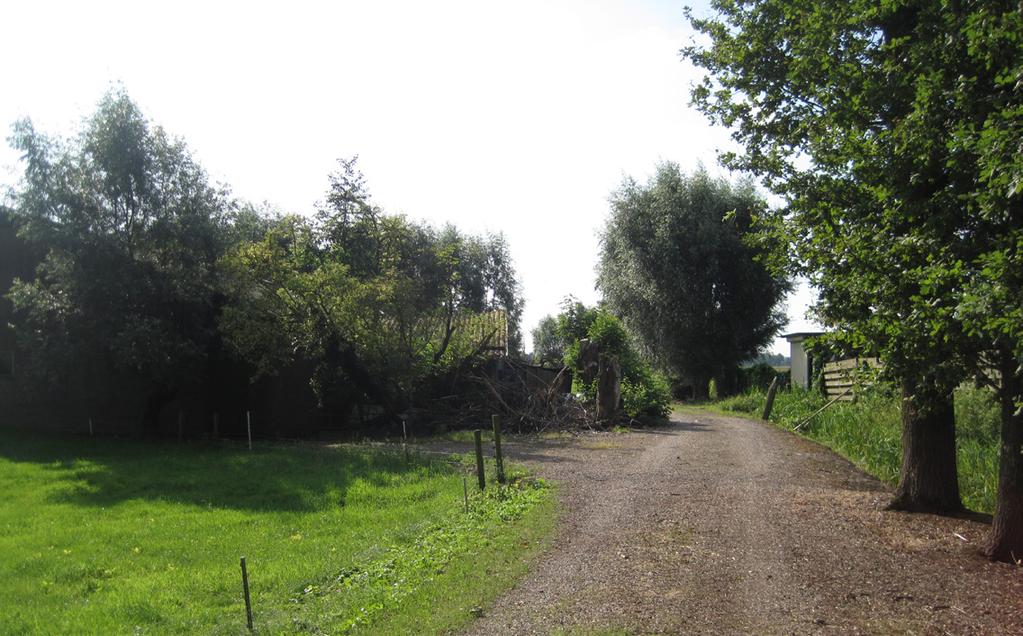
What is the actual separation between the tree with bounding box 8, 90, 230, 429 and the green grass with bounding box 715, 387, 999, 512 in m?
16.3

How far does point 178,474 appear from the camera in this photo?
1602 cm

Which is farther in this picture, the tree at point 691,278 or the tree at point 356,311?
the tree at point 691,278

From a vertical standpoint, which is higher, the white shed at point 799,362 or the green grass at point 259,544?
the white shed at point 799,362

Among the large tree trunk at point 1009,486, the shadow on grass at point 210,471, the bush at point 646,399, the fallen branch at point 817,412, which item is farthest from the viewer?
the bush at point 646,399

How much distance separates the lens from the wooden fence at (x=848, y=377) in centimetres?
A: 847

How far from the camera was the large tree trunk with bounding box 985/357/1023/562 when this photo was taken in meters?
7.71

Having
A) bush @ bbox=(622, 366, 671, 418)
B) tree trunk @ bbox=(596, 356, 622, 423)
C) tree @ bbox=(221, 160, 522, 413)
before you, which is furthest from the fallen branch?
tree @ bbox=(221, 160, 522, 413)

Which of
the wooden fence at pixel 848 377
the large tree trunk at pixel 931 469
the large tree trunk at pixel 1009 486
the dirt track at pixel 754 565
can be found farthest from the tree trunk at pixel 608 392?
the large tree trunk at pixel 1009 486

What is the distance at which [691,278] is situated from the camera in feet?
111

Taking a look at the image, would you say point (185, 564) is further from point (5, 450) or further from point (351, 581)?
point (5, 450)

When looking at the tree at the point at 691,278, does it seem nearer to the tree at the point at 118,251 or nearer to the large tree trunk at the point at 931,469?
the tree at the point at 118,251

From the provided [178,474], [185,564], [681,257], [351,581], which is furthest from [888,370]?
[681,257]

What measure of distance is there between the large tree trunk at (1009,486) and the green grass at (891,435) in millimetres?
294

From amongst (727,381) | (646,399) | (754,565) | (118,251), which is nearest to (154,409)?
(118,251)
